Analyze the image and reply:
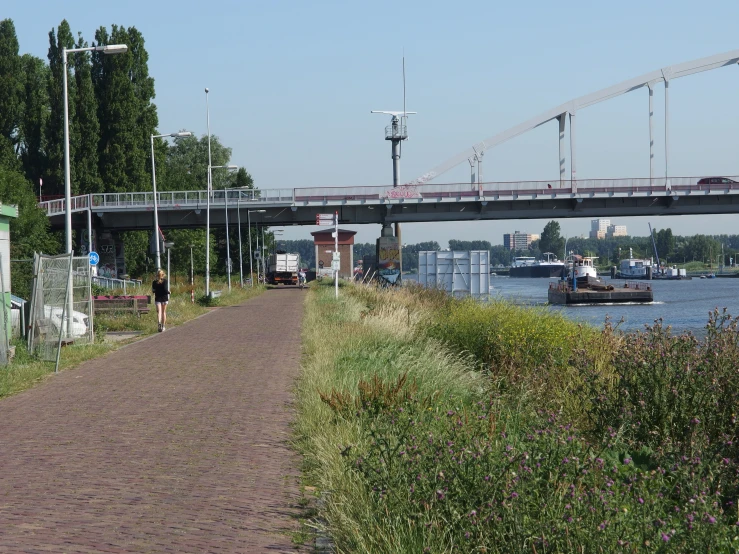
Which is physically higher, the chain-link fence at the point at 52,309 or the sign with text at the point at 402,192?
the sign with text at the point at 402,192

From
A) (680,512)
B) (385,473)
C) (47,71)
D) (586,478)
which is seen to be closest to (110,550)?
(385,473)

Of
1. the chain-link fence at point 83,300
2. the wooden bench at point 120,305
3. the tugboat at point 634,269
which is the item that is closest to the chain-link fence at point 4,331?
the chain-link fence at point 83,300

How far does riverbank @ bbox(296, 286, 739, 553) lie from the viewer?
4820 millimetres

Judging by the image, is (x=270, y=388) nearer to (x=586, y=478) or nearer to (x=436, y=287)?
(x=586, y=478)

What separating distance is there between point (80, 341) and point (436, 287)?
13.8m

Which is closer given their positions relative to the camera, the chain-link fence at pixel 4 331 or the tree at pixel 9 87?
the chain-link fence at pixel 4 331

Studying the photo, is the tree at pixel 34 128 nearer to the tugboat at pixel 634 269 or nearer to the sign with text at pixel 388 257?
the sign with text at pixel 388 257

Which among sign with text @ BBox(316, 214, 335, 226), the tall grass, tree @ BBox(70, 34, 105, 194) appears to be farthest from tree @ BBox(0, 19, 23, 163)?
the tall grass

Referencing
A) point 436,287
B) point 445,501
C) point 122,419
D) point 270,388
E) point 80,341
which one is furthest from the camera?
point 436,287

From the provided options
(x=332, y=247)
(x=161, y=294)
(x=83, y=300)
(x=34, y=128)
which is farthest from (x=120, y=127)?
(x=332, y=247)

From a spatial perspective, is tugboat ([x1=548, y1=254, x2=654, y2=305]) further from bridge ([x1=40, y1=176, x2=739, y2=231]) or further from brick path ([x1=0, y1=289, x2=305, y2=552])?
brick path ([x1=0, y1=289, x2=305, y2=552])

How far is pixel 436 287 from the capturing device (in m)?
31.9

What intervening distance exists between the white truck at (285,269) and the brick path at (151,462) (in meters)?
71.9

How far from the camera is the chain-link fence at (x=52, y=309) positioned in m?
17.1
